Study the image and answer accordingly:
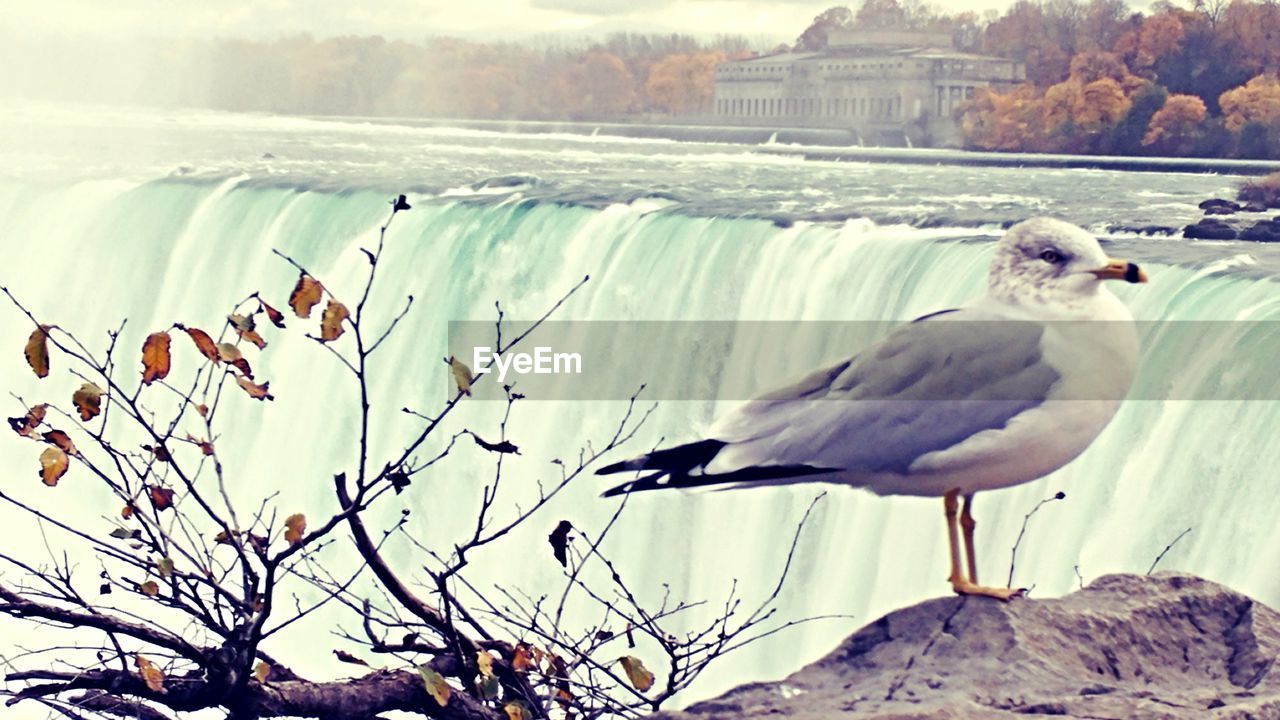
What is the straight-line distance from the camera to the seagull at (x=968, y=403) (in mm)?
3166

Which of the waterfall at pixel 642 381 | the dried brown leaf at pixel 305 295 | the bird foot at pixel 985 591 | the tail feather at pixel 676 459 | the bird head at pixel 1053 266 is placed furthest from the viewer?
the waterfall at pixel 642 381

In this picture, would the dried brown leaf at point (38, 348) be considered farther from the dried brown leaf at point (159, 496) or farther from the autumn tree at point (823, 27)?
the autumn tree at point (823, 27)

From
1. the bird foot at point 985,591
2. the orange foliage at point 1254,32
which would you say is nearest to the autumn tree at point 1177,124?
the orange foliage at point 1254,32

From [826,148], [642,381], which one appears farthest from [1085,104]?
[642,381]

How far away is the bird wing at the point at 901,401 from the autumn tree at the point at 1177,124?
1.95m

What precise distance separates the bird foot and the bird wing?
0.28 m

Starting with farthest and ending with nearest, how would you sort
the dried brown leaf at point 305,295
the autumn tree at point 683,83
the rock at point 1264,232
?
1. the autumn tree at point 683,83
2. the rock at point 1264,232
3. the dried brown leaf at point 305,295

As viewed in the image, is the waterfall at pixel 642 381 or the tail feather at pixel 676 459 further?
the waterfall at pixel 642 381

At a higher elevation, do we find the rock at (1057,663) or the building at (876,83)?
the building at (876,83)

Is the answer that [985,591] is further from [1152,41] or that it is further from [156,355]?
[1152,41]

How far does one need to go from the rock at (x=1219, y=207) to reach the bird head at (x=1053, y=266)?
182 cm

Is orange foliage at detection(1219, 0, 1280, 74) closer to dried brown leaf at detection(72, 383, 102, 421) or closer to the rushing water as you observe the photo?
the rushing water

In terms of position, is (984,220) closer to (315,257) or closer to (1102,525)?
(1102,525)

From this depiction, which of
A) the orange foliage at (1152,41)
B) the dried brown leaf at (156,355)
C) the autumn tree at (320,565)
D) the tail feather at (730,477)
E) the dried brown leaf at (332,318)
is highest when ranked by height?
the orange foliage at (1152,41)
